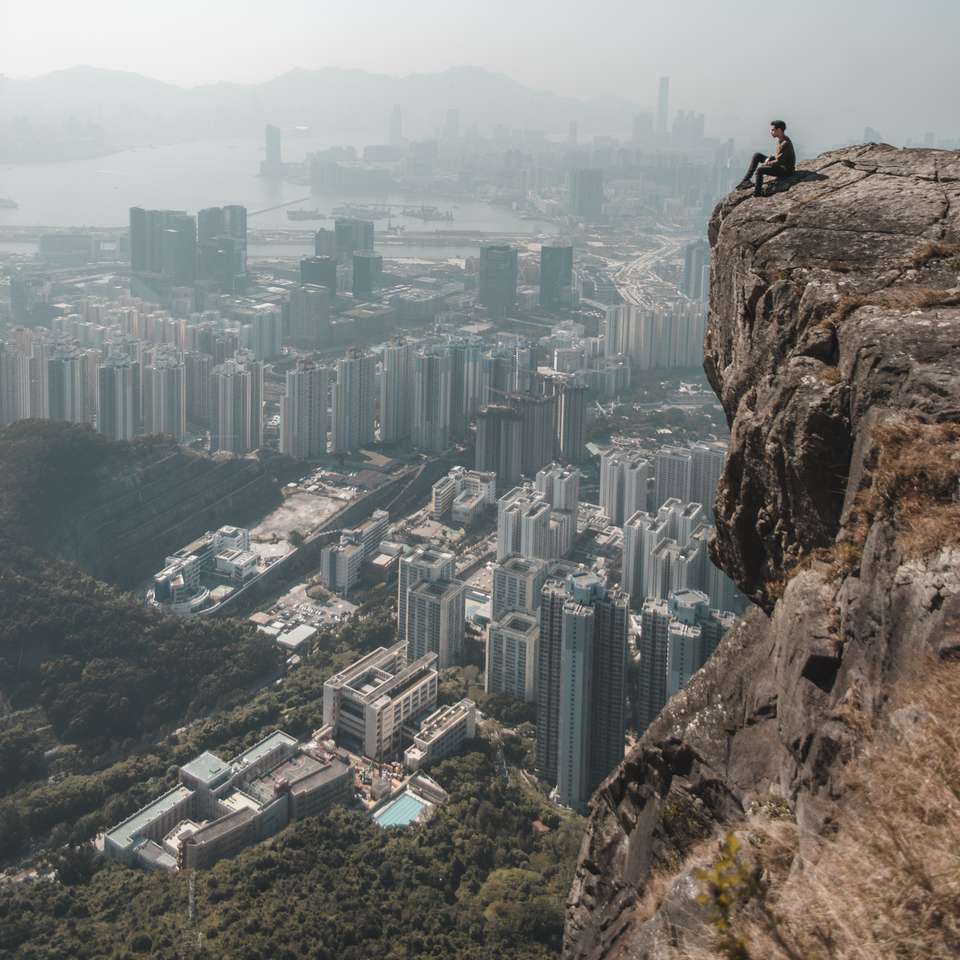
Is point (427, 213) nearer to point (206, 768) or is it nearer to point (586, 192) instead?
point (586, 192)

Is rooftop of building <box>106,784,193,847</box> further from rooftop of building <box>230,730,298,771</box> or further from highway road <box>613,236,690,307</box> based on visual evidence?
highway road <box>613,236,690,307</box>

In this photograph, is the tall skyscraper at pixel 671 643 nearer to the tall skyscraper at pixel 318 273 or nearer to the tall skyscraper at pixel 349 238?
the tall skyscraper at pixel 318 273

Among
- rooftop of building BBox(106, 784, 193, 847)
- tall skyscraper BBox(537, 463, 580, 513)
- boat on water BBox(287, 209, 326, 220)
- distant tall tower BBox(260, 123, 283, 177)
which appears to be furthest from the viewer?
distant tall tower BBox(260, 123, 283, 177)

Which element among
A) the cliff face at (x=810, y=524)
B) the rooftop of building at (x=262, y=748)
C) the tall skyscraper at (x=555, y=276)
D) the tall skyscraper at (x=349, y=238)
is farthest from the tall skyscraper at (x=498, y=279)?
the cliff face at (x=810, y=524)

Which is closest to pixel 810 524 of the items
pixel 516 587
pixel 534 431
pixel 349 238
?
pixel 516 587

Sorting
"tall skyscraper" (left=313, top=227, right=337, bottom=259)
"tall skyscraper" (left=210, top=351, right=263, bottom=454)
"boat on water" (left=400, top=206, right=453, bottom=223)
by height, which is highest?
"boat on water" (left=400, top=206, right=453, bottom=223)

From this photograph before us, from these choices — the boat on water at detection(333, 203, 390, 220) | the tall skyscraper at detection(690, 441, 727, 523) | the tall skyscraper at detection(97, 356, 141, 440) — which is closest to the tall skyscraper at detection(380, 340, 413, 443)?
the tall skyscraper at detection(97, 356, 141, 440)
